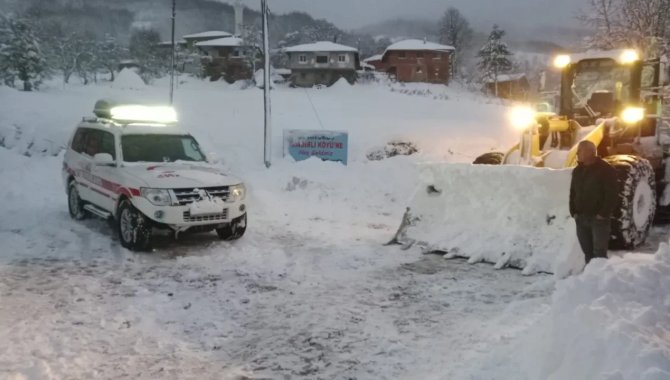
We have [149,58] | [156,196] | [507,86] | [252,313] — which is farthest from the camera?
[507,86]

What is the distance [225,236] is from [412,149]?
11928 mm

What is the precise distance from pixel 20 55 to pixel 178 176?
42.0m

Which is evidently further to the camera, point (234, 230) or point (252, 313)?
point (234, 230)

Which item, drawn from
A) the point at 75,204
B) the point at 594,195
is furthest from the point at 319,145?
the point at 594,195

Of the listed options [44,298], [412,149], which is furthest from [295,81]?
[44,298]

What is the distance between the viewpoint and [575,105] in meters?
10.5

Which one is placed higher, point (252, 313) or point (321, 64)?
point (321, 64)

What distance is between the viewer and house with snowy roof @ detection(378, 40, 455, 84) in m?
67.2

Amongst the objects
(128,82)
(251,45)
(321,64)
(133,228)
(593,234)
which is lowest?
(133,228)

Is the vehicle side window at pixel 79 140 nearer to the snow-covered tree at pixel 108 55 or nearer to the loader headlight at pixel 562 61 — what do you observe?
the loader headlight at pixel 562 61

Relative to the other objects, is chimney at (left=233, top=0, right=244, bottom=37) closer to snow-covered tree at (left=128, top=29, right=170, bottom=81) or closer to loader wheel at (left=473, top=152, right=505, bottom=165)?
snow-covered tree at (left=128, top=29, right=170, bottom=81)

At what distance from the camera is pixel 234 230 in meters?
9.77

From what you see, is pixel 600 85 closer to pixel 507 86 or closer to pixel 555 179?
pixel 555 179

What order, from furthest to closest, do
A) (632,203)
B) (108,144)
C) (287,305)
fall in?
(108,144) < (632,203) < (287,305)
